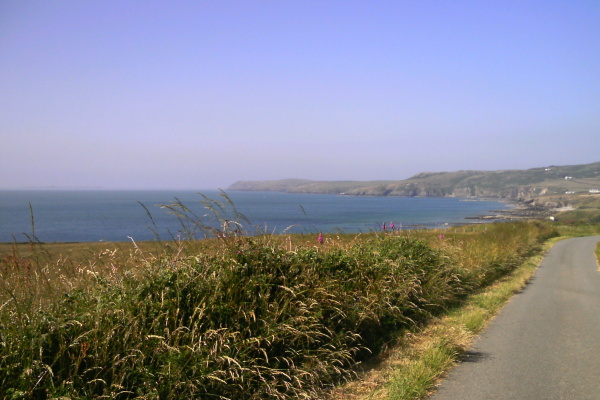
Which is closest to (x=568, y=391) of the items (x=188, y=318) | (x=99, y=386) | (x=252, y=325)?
(x=252, y=325)

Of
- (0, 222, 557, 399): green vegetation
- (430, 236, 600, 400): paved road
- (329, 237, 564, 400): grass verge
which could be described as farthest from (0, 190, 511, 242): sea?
(430, 236, 600, 400): paved road

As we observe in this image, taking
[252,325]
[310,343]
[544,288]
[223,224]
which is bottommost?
[544,288]

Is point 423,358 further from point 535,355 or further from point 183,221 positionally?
point 183,221

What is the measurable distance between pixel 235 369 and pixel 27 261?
2.75 meters

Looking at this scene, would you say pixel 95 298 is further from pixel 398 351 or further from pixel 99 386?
pixel 398 351

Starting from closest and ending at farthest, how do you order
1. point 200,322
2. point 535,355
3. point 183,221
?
1. point 200,322
2. point 535,355
3. point 183,221

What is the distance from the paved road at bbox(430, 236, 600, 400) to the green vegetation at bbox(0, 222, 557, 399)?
64cm

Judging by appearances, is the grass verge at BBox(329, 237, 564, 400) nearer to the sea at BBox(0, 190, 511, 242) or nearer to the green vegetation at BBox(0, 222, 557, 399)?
the green vegetation at BBox(0, 222, 557, 399)

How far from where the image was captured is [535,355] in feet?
21.4

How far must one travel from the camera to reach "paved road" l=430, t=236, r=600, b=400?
17.0 ft

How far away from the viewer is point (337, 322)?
615cm

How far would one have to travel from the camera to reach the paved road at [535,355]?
519cm

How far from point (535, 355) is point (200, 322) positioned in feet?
14.6

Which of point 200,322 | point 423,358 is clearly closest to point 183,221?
point 200,322
